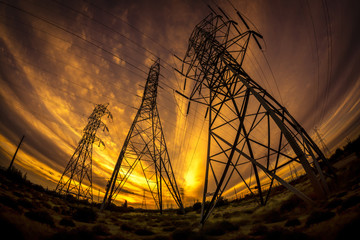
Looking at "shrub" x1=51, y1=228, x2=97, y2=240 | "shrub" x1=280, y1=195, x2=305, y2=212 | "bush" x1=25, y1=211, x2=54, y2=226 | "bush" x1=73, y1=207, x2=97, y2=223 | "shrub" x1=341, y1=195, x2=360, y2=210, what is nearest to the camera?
"shrub" x1=341, y1=195, x2=360, y2=210

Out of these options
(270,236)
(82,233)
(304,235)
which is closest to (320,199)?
(304,235)

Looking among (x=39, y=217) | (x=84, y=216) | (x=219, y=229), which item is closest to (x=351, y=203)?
(x=219, y=229)

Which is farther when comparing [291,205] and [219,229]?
[291,205]

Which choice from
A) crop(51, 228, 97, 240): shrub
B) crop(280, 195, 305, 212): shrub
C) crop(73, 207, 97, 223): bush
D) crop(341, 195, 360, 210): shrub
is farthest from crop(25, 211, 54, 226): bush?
crop(280, 195, 305, 212): shrub

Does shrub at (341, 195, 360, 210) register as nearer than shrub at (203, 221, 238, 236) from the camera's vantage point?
Yes

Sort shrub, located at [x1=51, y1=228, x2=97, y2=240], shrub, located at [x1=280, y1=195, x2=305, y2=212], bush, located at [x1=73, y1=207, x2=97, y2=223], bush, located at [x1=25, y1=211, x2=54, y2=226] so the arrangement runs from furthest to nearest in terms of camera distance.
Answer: bush, located at [x1=73, y1=207, x2=97, y2=223], shrub, located at [x1=280, y1=195, x2=305, y2=212], bush, located at [x1=25, y1=211, x2=54, y2=226], shrub, located at [x1=51, y1=228, x2=97, y2=240]

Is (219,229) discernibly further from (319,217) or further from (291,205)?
(291,205)

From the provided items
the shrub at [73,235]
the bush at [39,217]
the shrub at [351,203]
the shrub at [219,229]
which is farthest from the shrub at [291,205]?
the bush at [39,217]

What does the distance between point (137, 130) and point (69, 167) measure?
13.0 meters

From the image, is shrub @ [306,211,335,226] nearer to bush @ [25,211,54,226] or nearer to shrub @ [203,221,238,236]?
shrub @ [203,221,238,236]

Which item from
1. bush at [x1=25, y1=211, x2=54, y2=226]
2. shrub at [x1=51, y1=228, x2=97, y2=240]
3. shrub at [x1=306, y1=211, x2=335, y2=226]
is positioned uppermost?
bush at [x1=25, y1=211, x2=54, y2=226]

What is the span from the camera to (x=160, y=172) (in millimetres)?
13367

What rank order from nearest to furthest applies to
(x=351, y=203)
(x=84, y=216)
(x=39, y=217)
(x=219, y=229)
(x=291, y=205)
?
1. (x=351, y=203)
2. (x=39, y=217)
3. (x=219, y=229)
4. (x=291, y=205)
5. (x=84, y=216)

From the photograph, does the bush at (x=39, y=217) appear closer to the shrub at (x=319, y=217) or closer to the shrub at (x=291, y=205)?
the shrub at (x=319, y=217)
